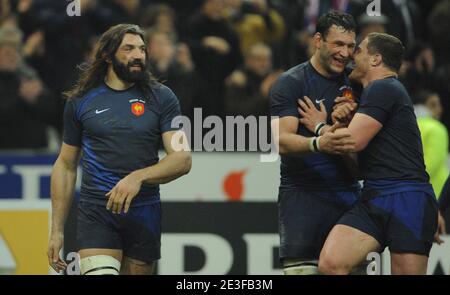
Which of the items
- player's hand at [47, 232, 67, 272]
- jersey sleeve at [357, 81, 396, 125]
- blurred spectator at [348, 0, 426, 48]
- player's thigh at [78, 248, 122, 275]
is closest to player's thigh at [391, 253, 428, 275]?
jersey sleeve at [357, 81, 396, 125]

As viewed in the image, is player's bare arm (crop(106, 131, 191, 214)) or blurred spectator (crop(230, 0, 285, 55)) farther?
blurred spectator (crop(230, 0, 285, 55))

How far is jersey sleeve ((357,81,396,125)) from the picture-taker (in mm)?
7660

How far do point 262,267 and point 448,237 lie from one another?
5.67ft

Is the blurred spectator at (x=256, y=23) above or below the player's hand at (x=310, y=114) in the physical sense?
above

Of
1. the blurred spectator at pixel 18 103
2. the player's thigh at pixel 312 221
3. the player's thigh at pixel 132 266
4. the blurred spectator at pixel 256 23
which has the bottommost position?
the player's thigh at pixel 132 266

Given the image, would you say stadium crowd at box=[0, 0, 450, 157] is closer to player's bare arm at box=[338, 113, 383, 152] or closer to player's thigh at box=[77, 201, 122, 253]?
player's thigh at box=[77, 201, 122, 253]

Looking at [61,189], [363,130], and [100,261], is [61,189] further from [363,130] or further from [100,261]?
[363,130]

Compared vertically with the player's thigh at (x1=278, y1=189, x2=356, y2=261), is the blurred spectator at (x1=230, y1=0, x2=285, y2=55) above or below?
above

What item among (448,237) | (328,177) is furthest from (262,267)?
(328,177)

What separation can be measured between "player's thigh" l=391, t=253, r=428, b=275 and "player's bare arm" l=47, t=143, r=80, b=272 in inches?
89.7

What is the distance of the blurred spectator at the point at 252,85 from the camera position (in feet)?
38.9

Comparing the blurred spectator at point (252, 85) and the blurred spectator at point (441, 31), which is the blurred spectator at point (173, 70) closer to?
the blurred spectator at point (252, 85)

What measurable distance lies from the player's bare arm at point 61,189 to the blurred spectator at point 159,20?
4156mm

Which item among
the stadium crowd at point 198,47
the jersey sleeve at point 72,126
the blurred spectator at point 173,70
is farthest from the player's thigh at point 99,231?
the blurred spectator at point 173,70
